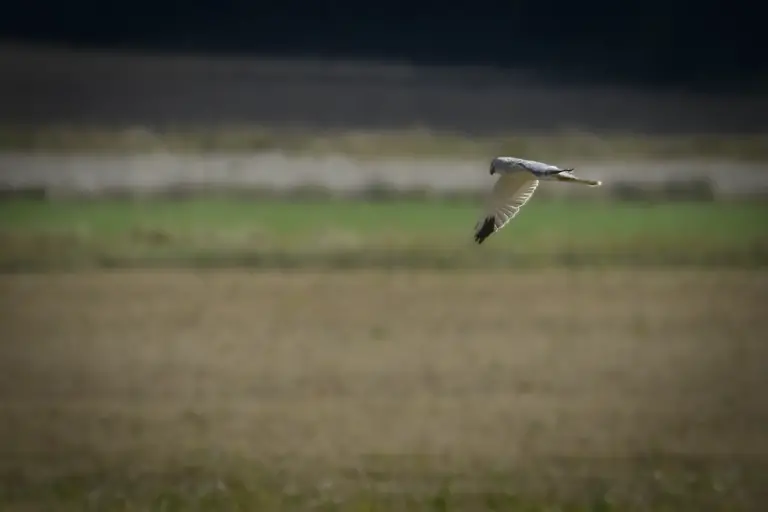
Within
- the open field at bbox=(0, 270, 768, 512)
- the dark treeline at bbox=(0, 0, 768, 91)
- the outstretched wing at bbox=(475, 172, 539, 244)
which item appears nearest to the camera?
the outstretched wing at bbox=(475, 172, 539, 244)

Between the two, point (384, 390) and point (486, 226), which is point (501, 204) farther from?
point (384, 390)

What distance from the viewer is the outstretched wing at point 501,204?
5008mm

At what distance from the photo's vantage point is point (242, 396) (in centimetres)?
715

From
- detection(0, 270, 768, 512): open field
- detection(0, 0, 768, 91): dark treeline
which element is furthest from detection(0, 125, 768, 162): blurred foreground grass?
detection(0, 270, 768, 512): open field

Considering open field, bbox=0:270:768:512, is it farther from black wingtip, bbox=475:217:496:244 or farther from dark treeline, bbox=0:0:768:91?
dark treeline, bbox=0:0:768:91

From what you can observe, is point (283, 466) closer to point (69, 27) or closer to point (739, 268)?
point (739, 268)

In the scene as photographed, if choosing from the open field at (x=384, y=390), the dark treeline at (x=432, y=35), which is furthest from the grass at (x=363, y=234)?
the dark treeline at (x=432, y=35)

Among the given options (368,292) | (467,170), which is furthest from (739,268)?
(467,170)

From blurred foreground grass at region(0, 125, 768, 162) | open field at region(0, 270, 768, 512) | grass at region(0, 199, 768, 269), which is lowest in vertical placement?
open field at region(0, 270, 768, 512)

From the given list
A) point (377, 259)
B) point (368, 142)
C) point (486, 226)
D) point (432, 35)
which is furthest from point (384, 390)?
point (432, 35)

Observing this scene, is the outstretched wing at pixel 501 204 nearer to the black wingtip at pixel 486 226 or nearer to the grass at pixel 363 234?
the black wingtip at pixel 486 226

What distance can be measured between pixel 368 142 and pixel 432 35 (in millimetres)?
1670

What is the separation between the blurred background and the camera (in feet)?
19.4

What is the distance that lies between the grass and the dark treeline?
290 cm
